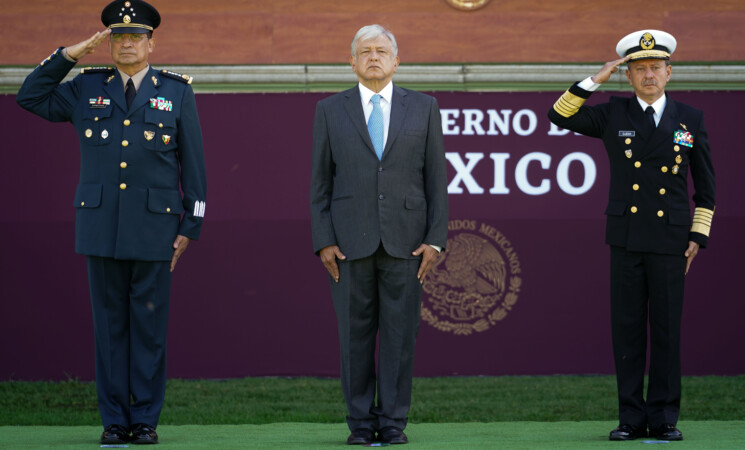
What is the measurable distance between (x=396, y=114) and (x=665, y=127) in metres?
1.11

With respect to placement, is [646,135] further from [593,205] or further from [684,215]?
[593,205]

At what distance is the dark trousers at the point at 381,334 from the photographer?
4.50 meters

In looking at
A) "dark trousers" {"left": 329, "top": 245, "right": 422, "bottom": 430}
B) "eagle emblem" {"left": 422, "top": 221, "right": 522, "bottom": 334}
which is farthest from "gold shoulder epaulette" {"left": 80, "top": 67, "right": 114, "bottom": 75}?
"eagle emblem" {"left": 422, "top": 221, "right": 522, "bottom": 334}

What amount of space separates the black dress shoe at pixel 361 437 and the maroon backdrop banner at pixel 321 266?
3.05 meters

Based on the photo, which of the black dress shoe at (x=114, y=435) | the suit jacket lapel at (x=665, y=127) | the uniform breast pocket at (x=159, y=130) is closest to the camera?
the black dress shoe at (x=114, y=435)

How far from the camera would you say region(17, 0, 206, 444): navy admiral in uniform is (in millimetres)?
4602

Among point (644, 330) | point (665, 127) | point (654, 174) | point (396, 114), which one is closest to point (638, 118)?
point (665, 127)

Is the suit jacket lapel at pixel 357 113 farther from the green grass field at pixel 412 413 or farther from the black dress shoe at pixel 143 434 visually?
the black dress shoe at pixel 143 434

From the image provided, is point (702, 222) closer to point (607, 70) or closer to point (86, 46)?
point (607, 70)

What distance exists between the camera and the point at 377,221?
4.46 m

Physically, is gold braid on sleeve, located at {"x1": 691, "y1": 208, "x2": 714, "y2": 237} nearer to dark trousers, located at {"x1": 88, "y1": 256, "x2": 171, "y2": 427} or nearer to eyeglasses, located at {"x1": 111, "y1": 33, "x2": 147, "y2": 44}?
dark trousers, located at {"x1": 88, "y1": 256, "x2": 171, "y2": 427}

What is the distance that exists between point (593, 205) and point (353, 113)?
336 cm

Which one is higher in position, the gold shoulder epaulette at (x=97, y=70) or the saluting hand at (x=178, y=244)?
the gold shoulder epaulette at (x=97, y=70)

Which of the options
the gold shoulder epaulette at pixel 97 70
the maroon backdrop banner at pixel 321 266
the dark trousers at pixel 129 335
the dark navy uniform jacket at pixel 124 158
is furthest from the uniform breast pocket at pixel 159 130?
the maroon backdrop banner at pixel 321 266
